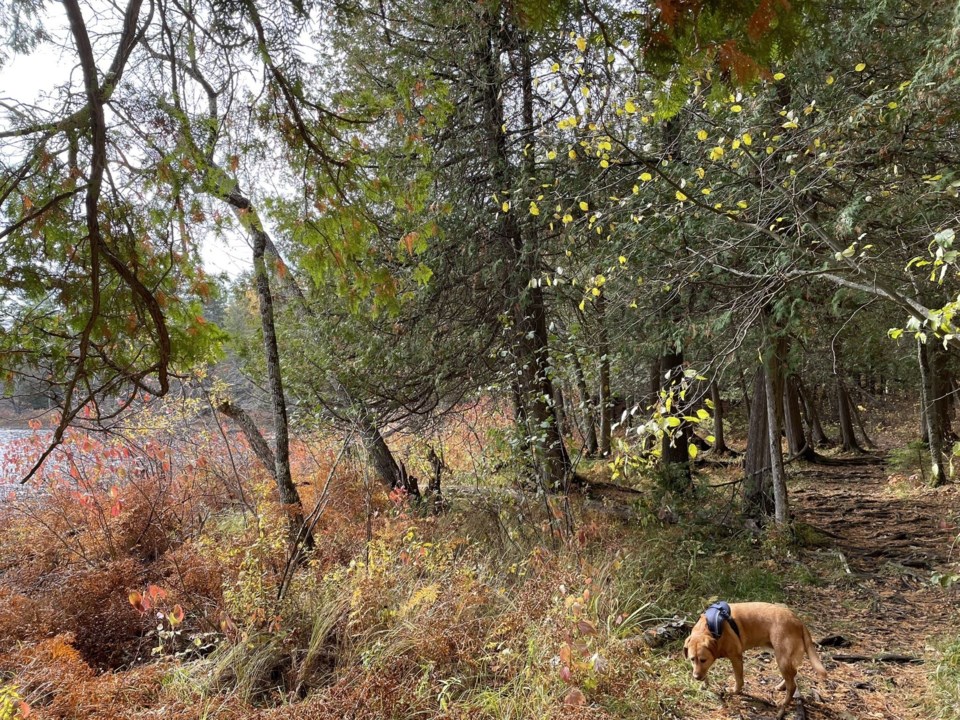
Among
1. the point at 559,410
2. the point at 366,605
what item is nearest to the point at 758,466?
the point at 559,410

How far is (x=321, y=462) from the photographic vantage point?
8859 millimetres

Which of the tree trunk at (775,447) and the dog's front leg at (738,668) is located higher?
the tree trunk at (775,447)

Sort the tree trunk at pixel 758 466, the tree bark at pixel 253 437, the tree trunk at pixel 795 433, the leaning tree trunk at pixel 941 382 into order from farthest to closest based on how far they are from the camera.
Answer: the tree trunk at pixel 795 433
the leaning tree trunk at pixel 941 382
the tree bark at pixel 253 437
the tree trunk at pixel 758 466

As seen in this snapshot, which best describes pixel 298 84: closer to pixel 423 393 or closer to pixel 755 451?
pixel 423 393

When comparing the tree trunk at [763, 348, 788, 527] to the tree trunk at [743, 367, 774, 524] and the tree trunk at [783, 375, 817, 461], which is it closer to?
the tree trunk at [743, 367, 774, 524]

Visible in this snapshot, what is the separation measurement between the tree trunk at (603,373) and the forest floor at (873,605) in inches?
111

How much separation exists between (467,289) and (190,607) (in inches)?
193

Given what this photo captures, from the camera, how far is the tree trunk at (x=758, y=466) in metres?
7.80

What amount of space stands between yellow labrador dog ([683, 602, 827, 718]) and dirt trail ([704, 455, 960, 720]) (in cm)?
37

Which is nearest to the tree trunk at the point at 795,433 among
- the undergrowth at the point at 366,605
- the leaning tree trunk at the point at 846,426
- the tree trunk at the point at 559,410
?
the leaning tree trunk at the point at 846,426

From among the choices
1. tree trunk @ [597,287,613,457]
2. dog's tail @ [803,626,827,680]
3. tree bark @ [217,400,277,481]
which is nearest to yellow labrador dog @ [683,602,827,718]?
dog's tail @ [803,626,827,680]

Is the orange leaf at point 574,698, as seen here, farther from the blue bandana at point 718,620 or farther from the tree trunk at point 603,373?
the tree trunk at point 603,373

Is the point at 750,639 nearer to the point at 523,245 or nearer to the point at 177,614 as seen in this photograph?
the point at 177,614

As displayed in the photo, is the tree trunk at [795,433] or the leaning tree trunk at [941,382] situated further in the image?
the tree trunk at [795,433]
